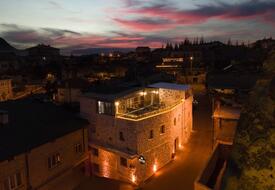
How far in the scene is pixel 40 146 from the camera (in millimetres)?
18500

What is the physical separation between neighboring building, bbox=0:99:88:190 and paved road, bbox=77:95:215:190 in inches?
98.2

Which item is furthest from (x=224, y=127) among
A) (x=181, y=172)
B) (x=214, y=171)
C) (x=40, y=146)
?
(x=40, y=146)

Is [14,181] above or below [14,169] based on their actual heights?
below

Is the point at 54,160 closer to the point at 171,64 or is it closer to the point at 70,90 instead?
the point at 70,90

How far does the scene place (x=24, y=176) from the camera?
56.3 feet

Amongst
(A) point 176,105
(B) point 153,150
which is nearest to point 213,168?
(B) point 153,150

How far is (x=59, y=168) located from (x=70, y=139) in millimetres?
2374

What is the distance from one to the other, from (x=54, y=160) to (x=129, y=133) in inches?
236

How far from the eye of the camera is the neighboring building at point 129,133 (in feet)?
71.1

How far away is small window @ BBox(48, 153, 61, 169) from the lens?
19.5m

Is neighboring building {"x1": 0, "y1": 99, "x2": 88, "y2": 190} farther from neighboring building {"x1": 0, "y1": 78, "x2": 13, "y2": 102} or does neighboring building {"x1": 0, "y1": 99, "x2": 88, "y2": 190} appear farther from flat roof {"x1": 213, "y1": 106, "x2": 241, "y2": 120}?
neighboring building {"x1": 0, "y1": 78, "x2": 13, "y2": 102}

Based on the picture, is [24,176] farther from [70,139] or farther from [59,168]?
[70,139]

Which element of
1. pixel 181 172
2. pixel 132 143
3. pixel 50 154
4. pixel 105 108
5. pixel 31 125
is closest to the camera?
pixel 50 154

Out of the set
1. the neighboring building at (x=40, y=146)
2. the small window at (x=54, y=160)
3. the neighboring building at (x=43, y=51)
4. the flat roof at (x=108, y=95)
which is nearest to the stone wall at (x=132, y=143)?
the flat roof at (x=108, y=95)
